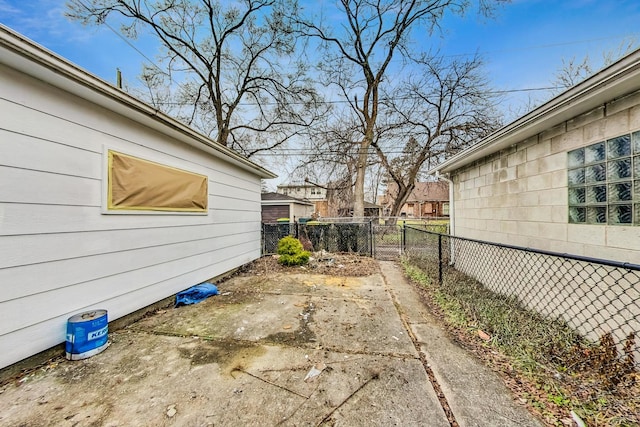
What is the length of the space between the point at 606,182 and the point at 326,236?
6.64 m

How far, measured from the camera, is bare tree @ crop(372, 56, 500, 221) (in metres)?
11.9

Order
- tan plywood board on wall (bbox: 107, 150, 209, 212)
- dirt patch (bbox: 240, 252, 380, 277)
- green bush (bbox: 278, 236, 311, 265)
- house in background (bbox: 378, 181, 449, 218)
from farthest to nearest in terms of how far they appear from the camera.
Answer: house in background (bbox: 378, 181, 449, 218)
green bush (bbox: 278, 236, 311, 265)
dirt patch (bbox: 240, 252, 380, 277)
tan plywood board on wall (bbox: 107, 150, 209, 212)

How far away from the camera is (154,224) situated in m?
3.37

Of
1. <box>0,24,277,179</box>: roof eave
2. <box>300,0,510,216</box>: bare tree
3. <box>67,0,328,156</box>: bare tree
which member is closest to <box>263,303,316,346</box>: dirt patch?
<box>0,24,277,179</box>: roof eave

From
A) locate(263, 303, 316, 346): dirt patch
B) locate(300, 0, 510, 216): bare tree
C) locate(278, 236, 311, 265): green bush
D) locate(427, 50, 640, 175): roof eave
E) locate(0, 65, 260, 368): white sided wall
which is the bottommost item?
locate(263, 303, 316, 346): dirt patch

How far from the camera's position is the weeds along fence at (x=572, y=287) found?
7.02 feet

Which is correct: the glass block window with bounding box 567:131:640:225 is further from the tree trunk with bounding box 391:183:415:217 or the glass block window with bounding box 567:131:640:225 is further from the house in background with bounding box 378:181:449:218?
the house in background with bounding box 378:181:449:218

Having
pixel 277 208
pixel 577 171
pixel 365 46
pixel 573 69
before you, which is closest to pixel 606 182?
pixel 577 171

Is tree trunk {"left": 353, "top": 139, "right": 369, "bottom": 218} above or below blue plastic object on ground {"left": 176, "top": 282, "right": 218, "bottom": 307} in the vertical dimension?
above

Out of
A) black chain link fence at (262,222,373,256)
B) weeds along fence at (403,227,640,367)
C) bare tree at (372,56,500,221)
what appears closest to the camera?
weeds along fence at (403,227,640,367)

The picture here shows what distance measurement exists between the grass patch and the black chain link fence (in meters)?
4.70

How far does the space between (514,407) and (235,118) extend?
45.5ft

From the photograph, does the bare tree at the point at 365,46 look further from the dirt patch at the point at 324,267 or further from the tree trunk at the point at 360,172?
the dirt patch at the point at 324,267

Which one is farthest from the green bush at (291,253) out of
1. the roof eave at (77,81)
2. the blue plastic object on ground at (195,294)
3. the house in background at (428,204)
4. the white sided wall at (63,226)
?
the house in background at (428,204)
